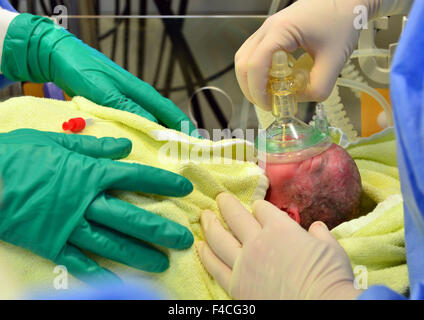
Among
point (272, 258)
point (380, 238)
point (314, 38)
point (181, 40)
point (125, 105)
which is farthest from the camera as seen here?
point (181, 40)

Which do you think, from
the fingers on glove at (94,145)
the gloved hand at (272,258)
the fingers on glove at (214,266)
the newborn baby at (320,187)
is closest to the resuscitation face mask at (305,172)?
the newborn baby at (320,187)

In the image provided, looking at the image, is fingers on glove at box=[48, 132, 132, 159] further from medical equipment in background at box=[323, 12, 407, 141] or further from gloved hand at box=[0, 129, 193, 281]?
medical equipment in background at box=[323, 12, 407, 141]

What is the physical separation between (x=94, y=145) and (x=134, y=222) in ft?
0.73

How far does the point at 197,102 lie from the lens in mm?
2146

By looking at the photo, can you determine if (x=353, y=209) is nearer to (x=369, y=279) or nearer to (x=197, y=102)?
(x=369, y=279)

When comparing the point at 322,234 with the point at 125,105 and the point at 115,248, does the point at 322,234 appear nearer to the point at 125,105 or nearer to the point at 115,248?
the point at 115,248

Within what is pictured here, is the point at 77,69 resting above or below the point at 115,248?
above

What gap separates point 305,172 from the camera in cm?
102

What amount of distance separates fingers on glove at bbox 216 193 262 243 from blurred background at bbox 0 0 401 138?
3.82 ft

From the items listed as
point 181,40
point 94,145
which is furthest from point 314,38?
point 181,40

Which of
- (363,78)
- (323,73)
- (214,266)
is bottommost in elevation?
(214,266)

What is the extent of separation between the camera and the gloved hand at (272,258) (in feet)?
2.38

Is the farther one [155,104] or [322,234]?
[155,104]
